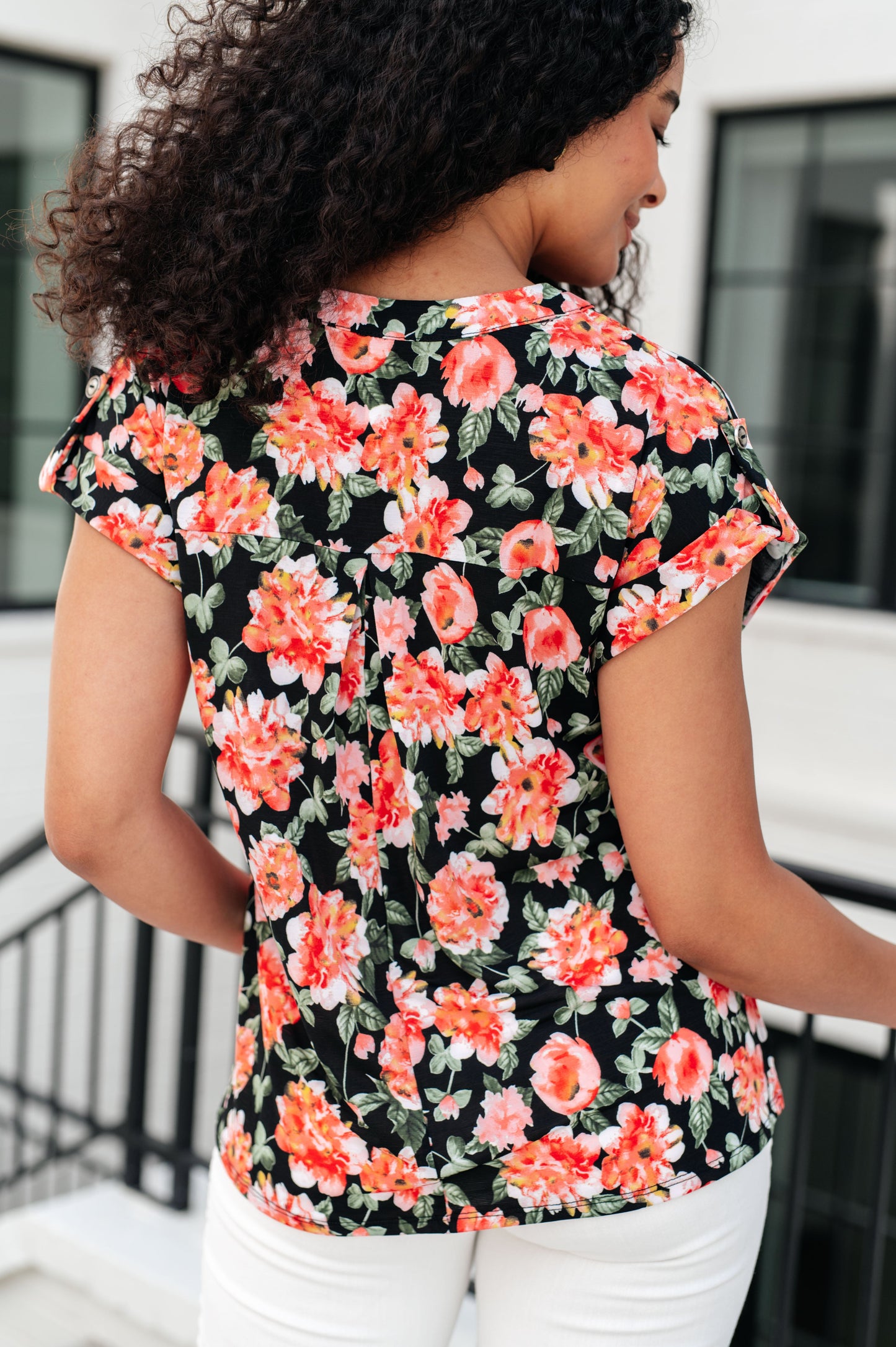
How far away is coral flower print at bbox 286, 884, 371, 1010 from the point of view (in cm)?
86

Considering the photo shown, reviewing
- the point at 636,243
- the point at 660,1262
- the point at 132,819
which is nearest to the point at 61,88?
the point at 636,243

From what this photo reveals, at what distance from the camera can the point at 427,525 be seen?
77 cm

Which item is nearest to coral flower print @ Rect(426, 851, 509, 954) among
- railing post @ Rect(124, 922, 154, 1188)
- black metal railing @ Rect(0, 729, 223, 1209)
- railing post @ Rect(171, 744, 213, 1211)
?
railing post @ Rect(171, 744, 213, 1211)

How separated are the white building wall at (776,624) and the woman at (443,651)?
3.77 m

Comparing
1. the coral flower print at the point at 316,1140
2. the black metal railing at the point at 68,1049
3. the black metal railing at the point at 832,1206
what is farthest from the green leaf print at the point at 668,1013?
the black metal railing at the point at 832,1206

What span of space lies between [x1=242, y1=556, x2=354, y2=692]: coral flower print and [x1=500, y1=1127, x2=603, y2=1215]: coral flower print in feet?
1.06

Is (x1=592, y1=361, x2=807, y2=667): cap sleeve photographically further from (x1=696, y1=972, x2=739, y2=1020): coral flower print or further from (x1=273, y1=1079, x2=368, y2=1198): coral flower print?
(x1=273, y1=1079, x2=368, y2=1198): coral flower print

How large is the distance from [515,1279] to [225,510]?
1.79ft

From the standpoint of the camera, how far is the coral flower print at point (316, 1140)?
0.87 m

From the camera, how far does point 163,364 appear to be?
32.4 inches

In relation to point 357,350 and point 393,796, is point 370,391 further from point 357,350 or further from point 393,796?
point 393,796

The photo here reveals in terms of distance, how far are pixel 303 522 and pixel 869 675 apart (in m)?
4.03

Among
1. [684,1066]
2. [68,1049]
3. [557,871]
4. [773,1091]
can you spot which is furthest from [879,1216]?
[68,1049]

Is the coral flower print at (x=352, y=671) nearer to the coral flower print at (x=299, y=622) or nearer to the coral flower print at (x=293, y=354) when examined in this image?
the coral flower print at (x=299, y=622)
